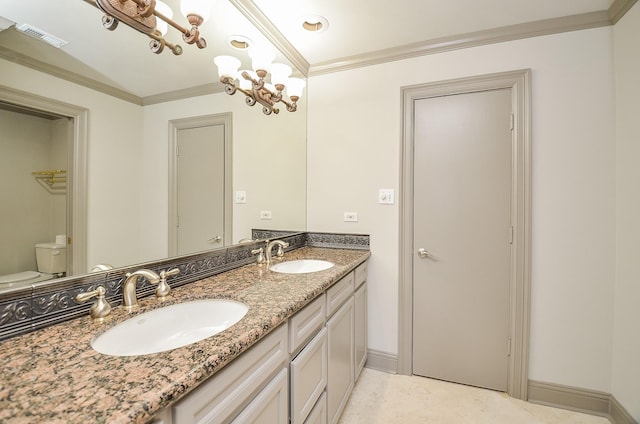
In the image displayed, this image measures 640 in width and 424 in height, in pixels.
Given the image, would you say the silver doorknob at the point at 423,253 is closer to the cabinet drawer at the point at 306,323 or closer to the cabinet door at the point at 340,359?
the cabinet door at the point at 340,359

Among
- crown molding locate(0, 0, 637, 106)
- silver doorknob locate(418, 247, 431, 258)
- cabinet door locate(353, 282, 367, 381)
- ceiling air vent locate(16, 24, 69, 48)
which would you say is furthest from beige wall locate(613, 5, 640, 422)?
ceiling air vent locate(16, 24, 69, 48)

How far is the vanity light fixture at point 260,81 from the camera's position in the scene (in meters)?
1.59

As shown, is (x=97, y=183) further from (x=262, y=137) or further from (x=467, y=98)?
(x=467, y=98)

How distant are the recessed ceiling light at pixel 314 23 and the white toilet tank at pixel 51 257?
5.89 ft

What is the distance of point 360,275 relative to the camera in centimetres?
206

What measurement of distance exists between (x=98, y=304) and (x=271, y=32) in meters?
1.84

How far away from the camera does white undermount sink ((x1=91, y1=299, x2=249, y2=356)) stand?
2.84 ft

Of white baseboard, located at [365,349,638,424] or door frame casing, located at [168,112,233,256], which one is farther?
white baseboard, located at [365,349,638,424]

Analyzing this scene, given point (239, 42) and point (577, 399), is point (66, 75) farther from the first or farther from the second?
Result: point (577, 399)

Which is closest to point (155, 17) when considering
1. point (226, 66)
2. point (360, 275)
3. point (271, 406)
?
point (226, 66)

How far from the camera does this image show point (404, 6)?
68.2 inches

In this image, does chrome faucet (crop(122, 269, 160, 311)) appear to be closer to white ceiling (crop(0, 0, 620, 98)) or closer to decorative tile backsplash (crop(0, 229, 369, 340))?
decorative tile backsplash (crop(0, 229, 369, 340))

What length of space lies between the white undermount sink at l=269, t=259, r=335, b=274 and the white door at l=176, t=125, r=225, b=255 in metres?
0.45

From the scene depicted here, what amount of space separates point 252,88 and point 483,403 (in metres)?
2.51
